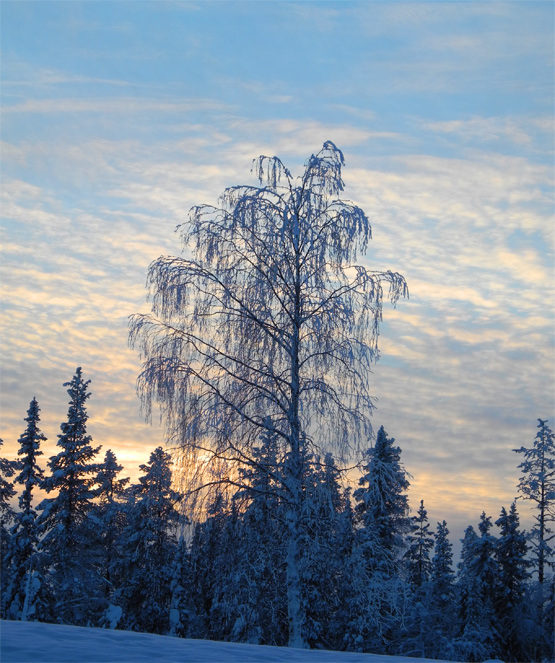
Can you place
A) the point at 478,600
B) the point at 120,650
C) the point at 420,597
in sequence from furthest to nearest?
the point at 478,600, the point at 420,597, the point at 120,650

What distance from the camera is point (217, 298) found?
1370cm

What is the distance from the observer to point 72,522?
31266 mm

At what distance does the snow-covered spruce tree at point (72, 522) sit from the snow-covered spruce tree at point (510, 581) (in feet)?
72.4

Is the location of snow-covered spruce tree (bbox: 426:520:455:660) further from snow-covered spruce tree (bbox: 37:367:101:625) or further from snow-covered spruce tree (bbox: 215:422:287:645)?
snow-covered spruce tree (bbox: 215:422:287:645)

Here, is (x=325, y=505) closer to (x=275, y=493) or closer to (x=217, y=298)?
(x=275, y=493)

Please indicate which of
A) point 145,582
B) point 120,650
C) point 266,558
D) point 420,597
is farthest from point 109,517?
point 120,650

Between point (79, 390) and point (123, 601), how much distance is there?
1230 cm

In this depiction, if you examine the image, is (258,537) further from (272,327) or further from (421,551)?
(421,551)

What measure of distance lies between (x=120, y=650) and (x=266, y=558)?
7.31m

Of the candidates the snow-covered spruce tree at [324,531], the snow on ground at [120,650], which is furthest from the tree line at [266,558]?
the snow on ground at [120,650]

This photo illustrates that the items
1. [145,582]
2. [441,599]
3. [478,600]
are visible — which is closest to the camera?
[145,582]

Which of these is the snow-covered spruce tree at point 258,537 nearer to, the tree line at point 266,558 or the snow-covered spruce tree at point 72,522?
the tree line at point 266,558

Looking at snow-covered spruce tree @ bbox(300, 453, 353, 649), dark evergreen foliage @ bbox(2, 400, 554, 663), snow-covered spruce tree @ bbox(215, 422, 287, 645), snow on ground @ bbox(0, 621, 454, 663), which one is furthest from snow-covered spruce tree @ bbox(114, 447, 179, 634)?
snow on ground @ bbox(0, 621, 454, 663)

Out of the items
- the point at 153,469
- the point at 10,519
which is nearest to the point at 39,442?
the point at 10,519
